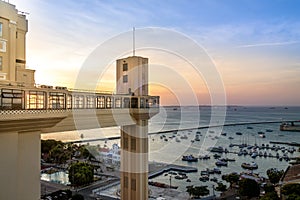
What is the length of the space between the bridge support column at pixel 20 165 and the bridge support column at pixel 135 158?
3.36 metres

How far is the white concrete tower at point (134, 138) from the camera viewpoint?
7.57 m

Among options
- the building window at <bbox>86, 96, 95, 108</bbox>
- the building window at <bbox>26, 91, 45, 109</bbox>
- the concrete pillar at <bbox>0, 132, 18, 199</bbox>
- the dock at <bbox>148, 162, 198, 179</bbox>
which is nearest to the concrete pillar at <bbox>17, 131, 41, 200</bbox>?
the concrete pillar at <bbox>0, 132, 18, 199</bbox>

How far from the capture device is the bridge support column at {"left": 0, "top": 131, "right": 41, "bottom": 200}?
4.00m

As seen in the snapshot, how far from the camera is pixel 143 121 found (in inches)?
301

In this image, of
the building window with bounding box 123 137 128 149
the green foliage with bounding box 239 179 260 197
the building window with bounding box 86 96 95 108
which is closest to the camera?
the building window with bounding box 86 96 95 108

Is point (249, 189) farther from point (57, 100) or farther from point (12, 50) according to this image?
point (12, 50)

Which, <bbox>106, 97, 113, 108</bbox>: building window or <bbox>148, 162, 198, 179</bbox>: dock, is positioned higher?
<bbox>106, 97, 113, 108</bbox>: building window

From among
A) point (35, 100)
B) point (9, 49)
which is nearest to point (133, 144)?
point (35, 100)

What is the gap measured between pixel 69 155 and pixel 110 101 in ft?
52.6

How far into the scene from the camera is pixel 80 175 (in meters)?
14.4

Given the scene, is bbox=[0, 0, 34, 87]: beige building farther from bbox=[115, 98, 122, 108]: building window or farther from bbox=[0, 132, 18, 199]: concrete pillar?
bbox=[115, 98, 122, 108]: building window

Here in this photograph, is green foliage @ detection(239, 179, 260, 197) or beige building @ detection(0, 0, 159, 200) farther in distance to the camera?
green foliage @ detection(239, 179, 260, 197)

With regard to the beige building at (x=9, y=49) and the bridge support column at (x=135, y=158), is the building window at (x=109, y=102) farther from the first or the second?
the beige building at (x=9, y=49)

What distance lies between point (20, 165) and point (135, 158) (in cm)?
385
